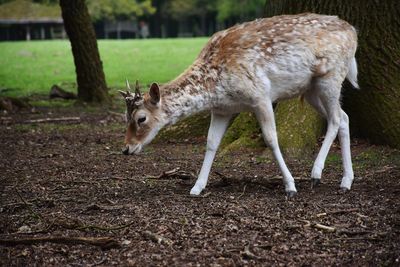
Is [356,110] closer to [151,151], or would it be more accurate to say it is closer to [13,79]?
[151,151]

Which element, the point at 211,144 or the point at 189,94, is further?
the point at 211,144

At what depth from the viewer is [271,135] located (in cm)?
709

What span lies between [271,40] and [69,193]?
2.48m

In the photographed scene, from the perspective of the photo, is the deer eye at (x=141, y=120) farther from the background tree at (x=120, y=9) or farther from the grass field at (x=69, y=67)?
the background tree at (x=120, y=9)

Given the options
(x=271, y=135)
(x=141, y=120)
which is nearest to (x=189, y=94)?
(x=141, y=120)

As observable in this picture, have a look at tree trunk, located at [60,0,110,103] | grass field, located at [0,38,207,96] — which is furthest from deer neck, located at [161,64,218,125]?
grass field, located at [0,38,207,96]

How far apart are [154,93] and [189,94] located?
35cm

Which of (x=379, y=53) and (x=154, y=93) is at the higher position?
(x=379, y=53)

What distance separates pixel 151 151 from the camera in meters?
10.3

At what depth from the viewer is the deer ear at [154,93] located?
6.96 meters

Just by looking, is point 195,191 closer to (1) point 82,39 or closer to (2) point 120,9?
(1) point 82,39

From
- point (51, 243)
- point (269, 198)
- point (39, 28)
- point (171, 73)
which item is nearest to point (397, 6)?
point (269, 198)

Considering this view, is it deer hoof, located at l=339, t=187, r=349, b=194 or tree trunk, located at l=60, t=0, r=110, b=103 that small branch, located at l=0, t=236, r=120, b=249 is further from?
tree trunk, located at l=60, t=0, r=110, b=103

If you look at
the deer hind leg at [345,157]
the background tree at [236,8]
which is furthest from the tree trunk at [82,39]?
the background tree at [236,8]
